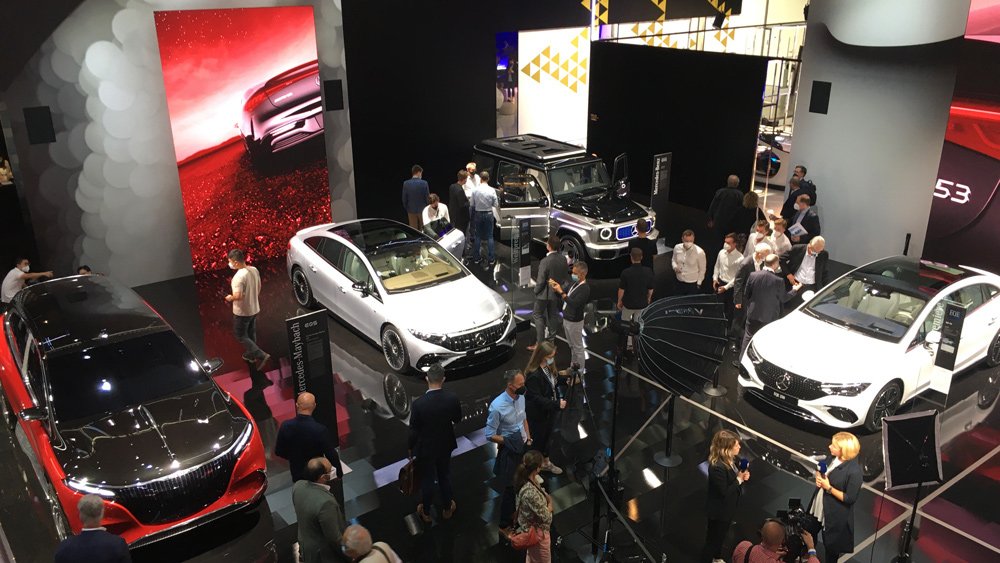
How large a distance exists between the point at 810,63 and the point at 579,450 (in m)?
8.75

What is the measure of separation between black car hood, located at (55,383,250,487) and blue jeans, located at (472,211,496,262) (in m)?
6.06

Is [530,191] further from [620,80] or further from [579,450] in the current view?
[579,450]

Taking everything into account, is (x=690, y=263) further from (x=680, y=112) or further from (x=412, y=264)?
(x=680, y=112)

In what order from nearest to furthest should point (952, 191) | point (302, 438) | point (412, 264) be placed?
point (302, 438)
point (412, 264)
point (952, 191)

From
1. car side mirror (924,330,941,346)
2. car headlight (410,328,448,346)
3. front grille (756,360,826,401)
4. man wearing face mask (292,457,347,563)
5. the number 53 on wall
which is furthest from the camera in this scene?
the number 53 on wall

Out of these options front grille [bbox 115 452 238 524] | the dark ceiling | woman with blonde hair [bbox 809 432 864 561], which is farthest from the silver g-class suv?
front grille [bbox 115 452 238 524]

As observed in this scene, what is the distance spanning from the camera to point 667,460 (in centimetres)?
764

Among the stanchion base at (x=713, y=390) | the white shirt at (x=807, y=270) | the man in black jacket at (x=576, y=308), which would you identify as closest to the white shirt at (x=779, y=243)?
the white shirt at (x=807, y=270)

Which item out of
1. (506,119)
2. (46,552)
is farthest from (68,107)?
(506,119)

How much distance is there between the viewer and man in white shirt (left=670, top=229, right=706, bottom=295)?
9.95 m

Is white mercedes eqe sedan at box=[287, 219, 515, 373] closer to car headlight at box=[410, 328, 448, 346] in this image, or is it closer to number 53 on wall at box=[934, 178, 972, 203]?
car headlight at box=[410, 328, 448, 346]

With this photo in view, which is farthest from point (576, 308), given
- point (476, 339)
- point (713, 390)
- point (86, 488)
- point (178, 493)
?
point (86, 488)

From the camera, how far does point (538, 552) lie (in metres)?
5.60

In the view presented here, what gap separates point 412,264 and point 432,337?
55.9 inches
